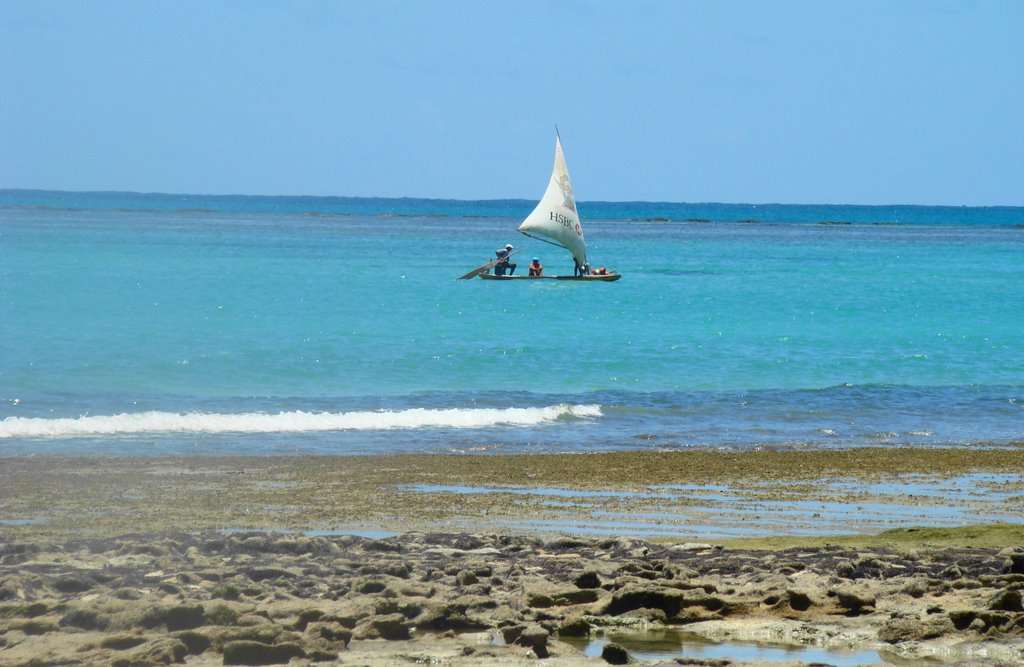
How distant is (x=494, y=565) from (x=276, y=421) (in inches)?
393

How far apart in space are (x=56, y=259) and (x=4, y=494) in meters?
52.4

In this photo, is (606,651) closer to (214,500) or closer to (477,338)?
(214,500)

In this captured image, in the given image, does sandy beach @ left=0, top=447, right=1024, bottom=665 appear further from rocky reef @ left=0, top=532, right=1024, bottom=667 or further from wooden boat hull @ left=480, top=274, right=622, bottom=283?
wooden boat hull @ left=480, top=274, right=622, bottom=283

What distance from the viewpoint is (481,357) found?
28.6 metres

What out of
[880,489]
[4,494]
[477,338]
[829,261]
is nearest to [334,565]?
[4,494]

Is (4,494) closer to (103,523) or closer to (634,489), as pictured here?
(103,523)

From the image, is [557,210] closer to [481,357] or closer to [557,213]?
[557,213]

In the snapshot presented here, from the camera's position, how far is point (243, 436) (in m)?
17.4

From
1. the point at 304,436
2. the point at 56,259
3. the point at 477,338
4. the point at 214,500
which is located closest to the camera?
the point at 214,500

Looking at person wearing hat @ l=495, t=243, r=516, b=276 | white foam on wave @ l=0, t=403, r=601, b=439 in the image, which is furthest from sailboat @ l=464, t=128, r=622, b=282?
white foam on wave @ l=0, t=403, r=601, b=439

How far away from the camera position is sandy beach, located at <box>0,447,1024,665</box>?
737cm

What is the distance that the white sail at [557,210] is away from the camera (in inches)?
1934

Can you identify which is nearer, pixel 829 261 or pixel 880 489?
pixel 880 489

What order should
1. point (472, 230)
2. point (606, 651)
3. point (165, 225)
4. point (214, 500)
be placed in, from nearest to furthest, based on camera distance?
point (606, 651), point (214, 500), point (165, 225), point (472, 230)
